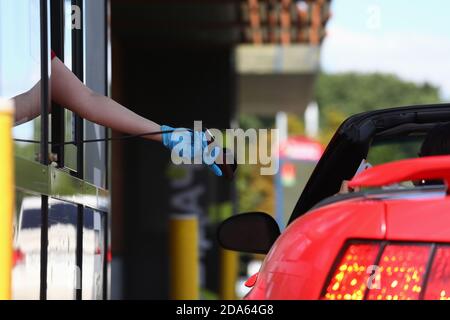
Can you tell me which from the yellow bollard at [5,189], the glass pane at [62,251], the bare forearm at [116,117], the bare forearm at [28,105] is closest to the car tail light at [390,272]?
the yellow bollard at [5,189]

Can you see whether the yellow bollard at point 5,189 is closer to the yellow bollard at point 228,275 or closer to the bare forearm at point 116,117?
the bare forearm at point 116,117

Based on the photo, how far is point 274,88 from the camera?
94.0 feet

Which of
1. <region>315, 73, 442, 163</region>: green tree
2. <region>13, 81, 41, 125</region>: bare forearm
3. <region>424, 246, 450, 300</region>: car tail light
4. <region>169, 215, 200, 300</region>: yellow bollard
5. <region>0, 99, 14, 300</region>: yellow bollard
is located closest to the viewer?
<region>0, 99, 14, 300</region>: yellow bollard

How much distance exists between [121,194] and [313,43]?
12.7 feet

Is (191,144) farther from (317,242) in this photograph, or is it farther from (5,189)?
(5,189)

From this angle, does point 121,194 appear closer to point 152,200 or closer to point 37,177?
point 152,200

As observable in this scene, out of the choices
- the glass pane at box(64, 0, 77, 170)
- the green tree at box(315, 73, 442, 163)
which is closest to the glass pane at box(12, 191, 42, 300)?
the glass pane at box(64, 0, 77, 170)

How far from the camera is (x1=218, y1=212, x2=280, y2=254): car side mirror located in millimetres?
4027

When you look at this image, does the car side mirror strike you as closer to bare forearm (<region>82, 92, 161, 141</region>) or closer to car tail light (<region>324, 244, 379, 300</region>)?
bare forearm (<region>82, 92, 161, 141</region>)

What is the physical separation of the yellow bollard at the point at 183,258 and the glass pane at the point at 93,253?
7.90m

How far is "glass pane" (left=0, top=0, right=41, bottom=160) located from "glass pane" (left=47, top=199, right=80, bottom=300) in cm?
37

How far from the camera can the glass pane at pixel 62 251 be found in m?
4.66

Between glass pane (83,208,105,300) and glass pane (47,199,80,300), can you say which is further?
glass pane (83,208,105,300)

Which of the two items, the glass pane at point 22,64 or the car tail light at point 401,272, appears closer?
the car tail light at point 401,272
